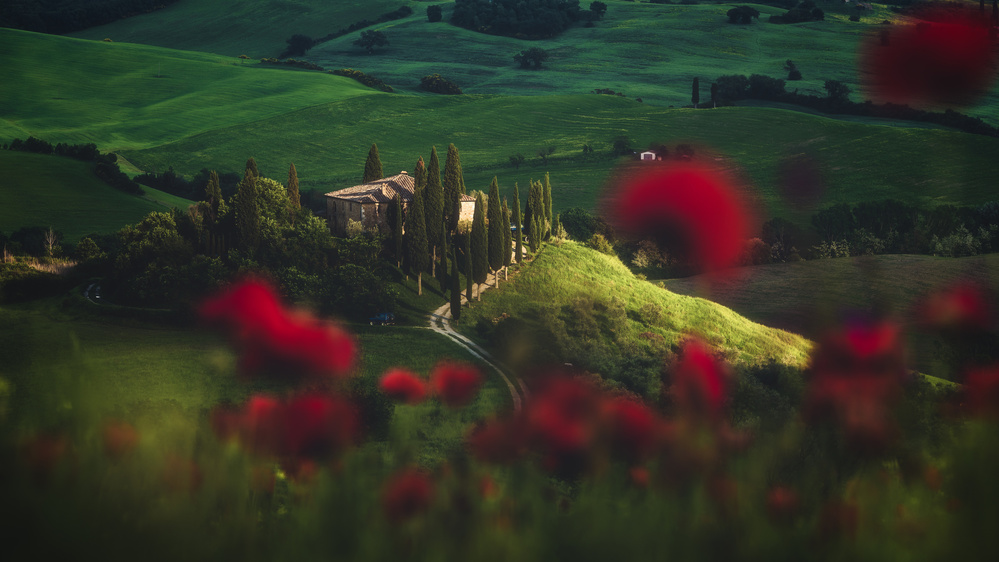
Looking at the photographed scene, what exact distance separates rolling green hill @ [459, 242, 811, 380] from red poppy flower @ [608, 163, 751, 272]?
20750mm

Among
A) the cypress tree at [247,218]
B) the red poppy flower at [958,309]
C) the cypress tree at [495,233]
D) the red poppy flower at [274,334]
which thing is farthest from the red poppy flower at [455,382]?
the red poppy flower at [958,309]

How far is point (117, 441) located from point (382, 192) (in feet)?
216

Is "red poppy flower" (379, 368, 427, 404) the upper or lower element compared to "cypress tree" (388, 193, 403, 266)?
lower

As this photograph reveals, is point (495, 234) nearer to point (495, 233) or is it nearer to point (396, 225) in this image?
point (495, 233)

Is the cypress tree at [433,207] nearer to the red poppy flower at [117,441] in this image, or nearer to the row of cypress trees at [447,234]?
the row of cypress trees at [447,234]

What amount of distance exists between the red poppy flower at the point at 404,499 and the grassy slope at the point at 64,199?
278ft

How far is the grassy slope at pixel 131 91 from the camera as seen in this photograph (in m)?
138

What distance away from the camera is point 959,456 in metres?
5.90

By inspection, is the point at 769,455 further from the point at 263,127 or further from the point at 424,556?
the point at 263,127

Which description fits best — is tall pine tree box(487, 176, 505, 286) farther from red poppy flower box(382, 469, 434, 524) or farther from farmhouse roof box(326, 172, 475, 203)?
red poppy flower box(382, 469, 434, 524)

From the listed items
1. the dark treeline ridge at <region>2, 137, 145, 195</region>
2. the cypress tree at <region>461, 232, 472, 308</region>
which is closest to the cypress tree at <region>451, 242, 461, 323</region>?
the cypress tree at <region>461, 232, 472, 308</region>

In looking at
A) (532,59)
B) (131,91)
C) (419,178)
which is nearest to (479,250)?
(419,178)

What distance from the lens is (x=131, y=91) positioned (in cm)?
16412

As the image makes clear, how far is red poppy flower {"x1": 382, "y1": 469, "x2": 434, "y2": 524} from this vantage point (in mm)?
5832
